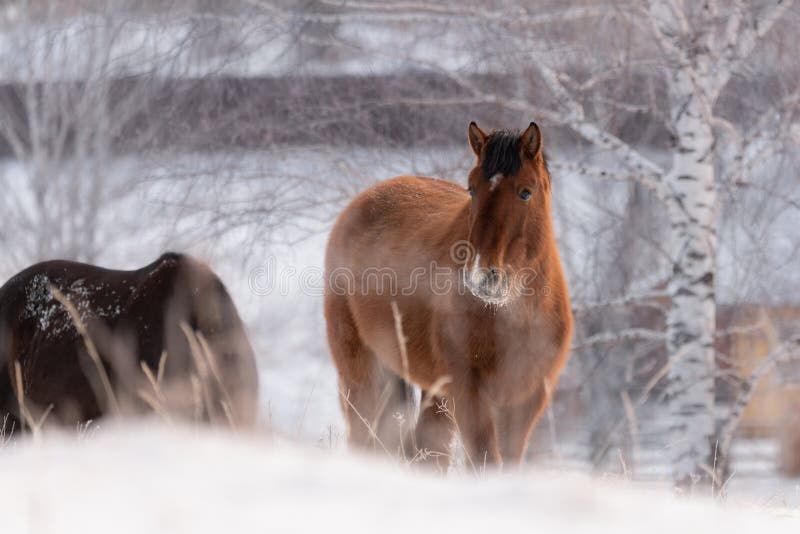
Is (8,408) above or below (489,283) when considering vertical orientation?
below

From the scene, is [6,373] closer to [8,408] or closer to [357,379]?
[8,408]

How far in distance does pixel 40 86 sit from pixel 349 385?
9.26m

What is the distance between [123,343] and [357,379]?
1350mm

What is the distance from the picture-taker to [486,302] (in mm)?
4160

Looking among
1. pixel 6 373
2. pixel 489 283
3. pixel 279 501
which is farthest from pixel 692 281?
pixel 279 501

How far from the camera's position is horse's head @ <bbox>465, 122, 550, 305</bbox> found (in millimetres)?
3900

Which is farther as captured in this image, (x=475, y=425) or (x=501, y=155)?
(x=475, y=425)

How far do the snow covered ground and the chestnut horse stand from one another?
1674mm

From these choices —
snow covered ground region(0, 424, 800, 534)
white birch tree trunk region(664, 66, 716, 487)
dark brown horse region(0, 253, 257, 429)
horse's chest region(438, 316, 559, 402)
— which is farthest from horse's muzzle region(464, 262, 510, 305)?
white birch tree trunk region(664, 66, 716, 487)

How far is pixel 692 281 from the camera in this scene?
7.52 meters

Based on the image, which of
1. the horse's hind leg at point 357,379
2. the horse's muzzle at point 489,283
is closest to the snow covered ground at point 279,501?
the horse's muzzle at point 489,283

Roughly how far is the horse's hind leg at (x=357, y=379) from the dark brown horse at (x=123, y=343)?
859 mm

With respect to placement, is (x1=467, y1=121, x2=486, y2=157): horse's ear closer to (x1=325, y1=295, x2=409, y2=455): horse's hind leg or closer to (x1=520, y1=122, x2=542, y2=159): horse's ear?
(x1=520, y1=122, x2=542, y2=159): horse's ear

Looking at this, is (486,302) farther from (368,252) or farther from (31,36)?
(31,36)
